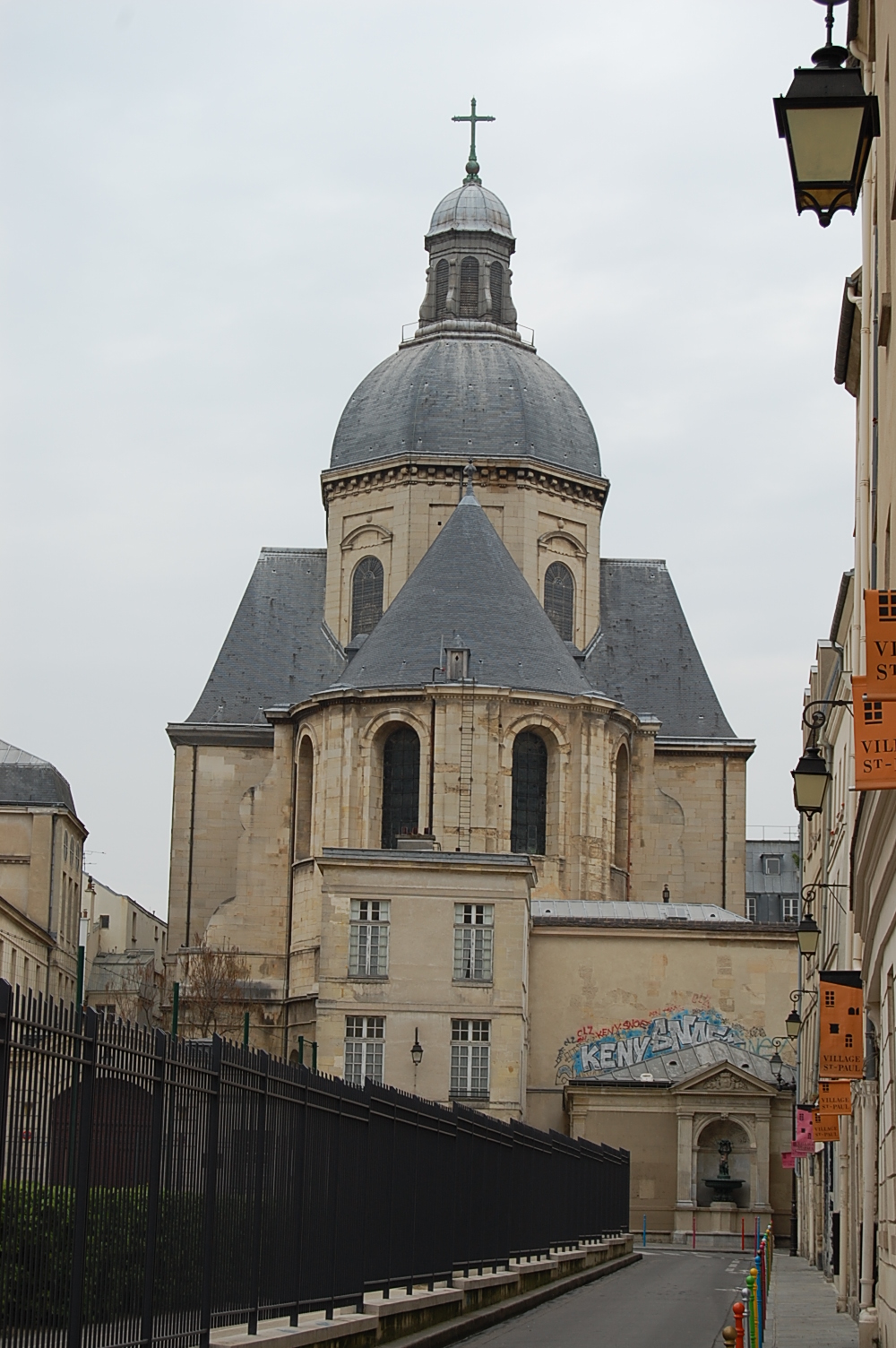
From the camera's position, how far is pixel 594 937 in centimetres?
5269

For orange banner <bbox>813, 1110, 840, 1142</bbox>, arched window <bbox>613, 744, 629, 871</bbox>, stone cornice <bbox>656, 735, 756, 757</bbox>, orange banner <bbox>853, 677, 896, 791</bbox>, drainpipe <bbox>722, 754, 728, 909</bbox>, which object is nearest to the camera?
orange banner <bbox>853, 677, 896, 791</bbox>

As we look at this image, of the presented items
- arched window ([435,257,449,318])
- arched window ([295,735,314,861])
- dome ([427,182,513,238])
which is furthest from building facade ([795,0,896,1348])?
dome ([427,182,513,238])

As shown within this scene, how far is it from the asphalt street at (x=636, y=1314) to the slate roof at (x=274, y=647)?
35.3 meters

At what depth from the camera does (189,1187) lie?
37.0 feet

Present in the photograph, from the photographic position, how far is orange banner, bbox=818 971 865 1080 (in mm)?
19016

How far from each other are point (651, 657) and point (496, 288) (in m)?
14.2

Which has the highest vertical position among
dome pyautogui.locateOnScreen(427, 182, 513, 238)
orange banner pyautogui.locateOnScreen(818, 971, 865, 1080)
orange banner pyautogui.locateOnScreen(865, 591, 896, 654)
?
dome pyautogui.locateOnScreen(427, 182, 513, 238)

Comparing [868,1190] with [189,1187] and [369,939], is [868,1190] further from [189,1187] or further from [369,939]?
[369,939]

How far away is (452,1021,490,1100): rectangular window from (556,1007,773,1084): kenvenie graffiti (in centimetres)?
317

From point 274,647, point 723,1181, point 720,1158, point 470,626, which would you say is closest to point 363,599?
point 274,647

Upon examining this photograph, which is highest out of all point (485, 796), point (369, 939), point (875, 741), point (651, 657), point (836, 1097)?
point (651, 657)

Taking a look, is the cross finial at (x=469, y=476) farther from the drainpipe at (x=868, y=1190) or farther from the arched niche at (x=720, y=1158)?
the drainpipe at (x=868, y=1190)

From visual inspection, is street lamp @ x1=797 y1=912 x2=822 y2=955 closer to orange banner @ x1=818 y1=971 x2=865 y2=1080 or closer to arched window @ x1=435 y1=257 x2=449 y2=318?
orange banner @ x1=818 y1=971 x2=865 y2=1080

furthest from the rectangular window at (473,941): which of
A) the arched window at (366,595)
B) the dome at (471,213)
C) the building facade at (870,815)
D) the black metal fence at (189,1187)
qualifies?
the dome at (471,213)
